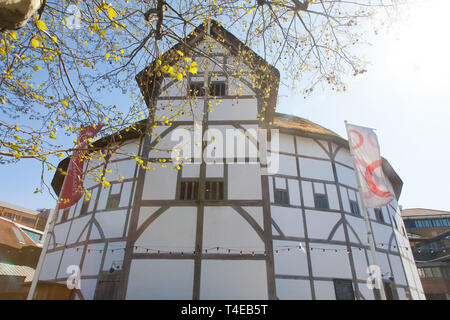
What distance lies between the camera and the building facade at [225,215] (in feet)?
27.9

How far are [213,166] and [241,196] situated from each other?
1.68 metres

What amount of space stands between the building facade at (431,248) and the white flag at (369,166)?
68.9ft

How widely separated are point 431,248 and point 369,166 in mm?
26115

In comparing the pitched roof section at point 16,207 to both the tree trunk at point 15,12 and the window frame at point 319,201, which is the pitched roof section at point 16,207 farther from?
the tree trunk at point 15,12

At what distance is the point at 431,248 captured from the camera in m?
27.6

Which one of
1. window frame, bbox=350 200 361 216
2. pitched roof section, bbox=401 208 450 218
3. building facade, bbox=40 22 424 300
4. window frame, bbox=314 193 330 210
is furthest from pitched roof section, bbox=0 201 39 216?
pitched roof section, bbox=401 208 450 218

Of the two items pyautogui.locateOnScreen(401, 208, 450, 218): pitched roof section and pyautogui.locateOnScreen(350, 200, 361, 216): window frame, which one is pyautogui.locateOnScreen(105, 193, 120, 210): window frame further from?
pyautogui.locateOnScreen(401, 208, 450, 218): pitched roof section

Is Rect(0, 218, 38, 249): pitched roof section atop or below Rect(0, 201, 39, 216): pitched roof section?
below

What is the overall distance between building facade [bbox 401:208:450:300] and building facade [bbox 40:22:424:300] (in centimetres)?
1373

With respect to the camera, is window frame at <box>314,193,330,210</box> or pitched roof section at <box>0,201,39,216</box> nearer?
window frame at <box>314,193,330,210</box>

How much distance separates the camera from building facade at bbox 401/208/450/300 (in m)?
23.2

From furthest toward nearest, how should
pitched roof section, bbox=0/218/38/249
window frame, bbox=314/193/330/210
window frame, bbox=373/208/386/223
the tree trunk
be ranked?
pitched roof section, bbox=0/218/38/249
window frame, bbox=373/208/386/223
window frame, bbox=314/193/330/210
the tree trunk

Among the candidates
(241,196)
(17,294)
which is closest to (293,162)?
(241,196)

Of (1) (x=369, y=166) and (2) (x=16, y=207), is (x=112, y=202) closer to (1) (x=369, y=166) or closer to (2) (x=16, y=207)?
(1) (x=369, y=166)
